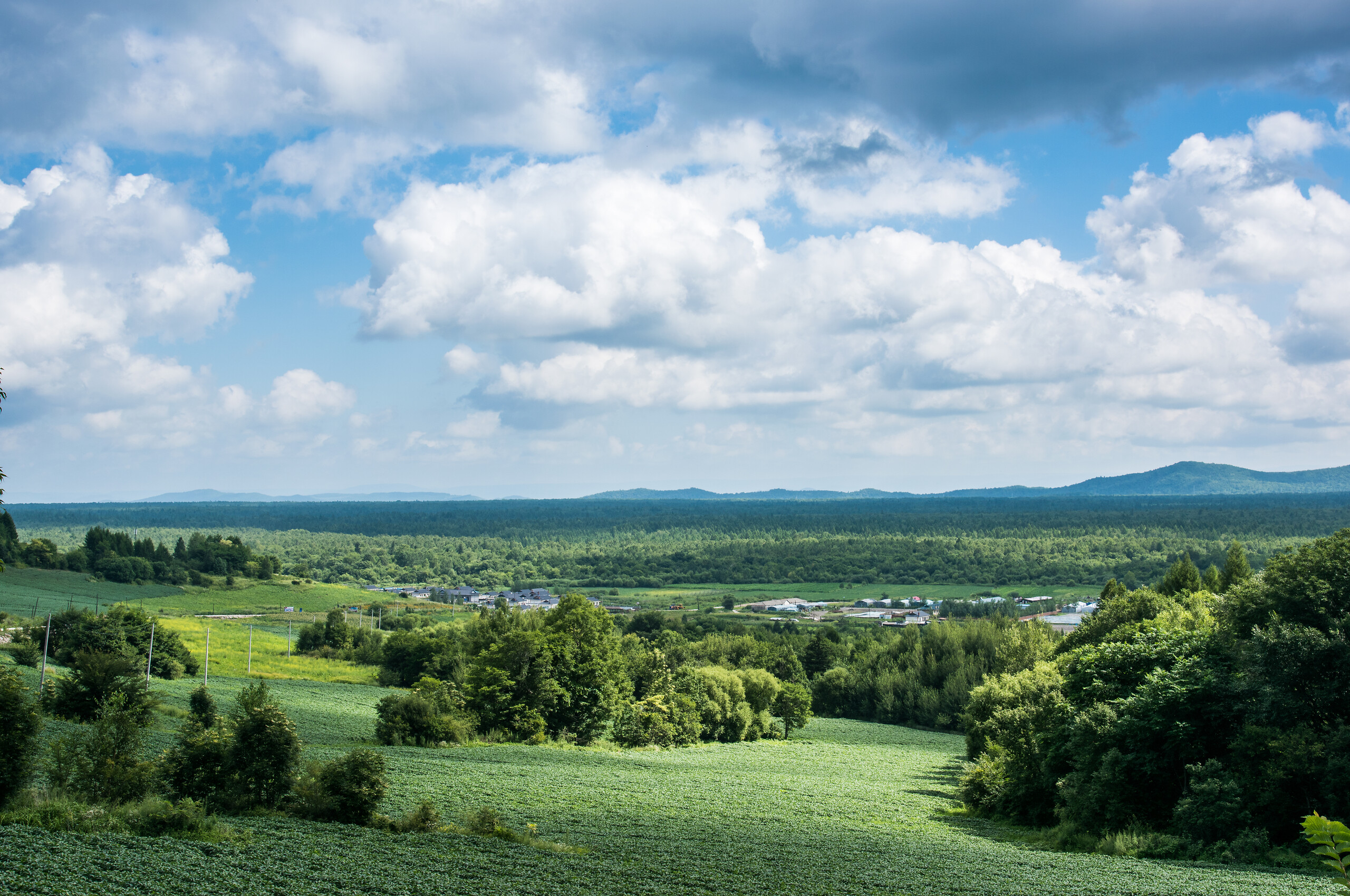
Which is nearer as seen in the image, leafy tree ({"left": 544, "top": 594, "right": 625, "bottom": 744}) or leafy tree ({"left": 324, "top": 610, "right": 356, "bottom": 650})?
leafy tree ({"left": 544, "top": 594, "right": 625, "bottom": 744})

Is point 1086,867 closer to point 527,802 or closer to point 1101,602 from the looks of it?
point 527,802

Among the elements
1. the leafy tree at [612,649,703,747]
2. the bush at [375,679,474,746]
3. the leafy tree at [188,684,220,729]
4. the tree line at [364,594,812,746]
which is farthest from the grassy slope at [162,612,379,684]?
the leafy tree at [188,684,220,729]

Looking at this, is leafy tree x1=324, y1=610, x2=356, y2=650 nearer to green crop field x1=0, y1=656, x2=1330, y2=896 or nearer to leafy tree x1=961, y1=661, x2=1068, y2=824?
green crop field x1=0, y1=656, x2=1330, y2=896

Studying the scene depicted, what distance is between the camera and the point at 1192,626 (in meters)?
52.8

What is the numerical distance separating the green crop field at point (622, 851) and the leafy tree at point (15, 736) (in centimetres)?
281

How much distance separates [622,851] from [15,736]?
62.9 ft

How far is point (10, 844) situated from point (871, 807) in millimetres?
35637

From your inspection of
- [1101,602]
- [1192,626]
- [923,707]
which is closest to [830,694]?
[923,707]

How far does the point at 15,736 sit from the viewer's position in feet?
90.2

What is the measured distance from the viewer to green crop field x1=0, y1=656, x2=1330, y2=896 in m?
25.0

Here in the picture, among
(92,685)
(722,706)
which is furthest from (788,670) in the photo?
(92,685)

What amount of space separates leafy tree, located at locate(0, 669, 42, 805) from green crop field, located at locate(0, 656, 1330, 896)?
→ 2810mm

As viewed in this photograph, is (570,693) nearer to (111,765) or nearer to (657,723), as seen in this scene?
(657,723)

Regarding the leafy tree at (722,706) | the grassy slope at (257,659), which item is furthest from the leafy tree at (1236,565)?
the grassy slope at (257,659)
